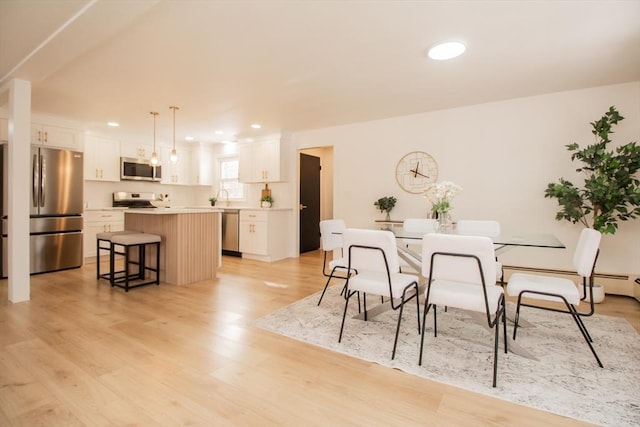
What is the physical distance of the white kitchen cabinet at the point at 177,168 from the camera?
662 cm

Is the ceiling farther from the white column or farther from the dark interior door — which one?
the dark interior door

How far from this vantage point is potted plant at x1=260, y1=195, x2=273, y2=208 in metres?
6.04

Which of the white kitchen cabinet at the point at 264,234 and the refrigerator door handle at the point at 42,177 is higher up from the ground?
the refrigerator door handle at the point at 42,177

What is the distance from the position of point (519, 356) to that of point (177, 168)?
6.78 metres

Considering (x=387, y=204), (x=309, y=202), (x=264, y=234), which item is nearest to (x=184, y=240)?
(x=264, y=234)

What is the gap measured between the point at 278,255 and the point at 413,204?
101 inches

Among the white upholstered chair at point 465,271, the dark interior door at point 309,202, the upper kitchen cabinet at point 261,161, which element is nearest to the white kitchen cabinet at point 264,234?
the dark interior door at point 309,202

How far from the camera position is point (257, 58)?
283cm

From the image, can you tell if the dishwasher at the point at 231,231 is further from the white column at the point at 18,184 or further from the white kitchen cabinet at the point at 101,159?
the white column at the point at 18,184

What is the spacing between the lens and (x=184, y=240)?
396 cm

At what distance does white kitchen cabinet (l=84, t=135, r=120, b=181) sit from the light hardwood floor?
122 inches

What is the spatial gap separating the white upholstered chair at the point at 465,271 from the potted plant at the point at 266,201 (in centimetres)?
442

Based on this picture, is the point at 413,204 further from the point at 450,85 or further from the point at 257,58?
the point at 257,58

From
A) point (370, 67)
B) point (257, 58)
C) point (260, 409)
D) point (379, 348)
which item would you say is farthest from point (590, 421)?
point (257, 58)
